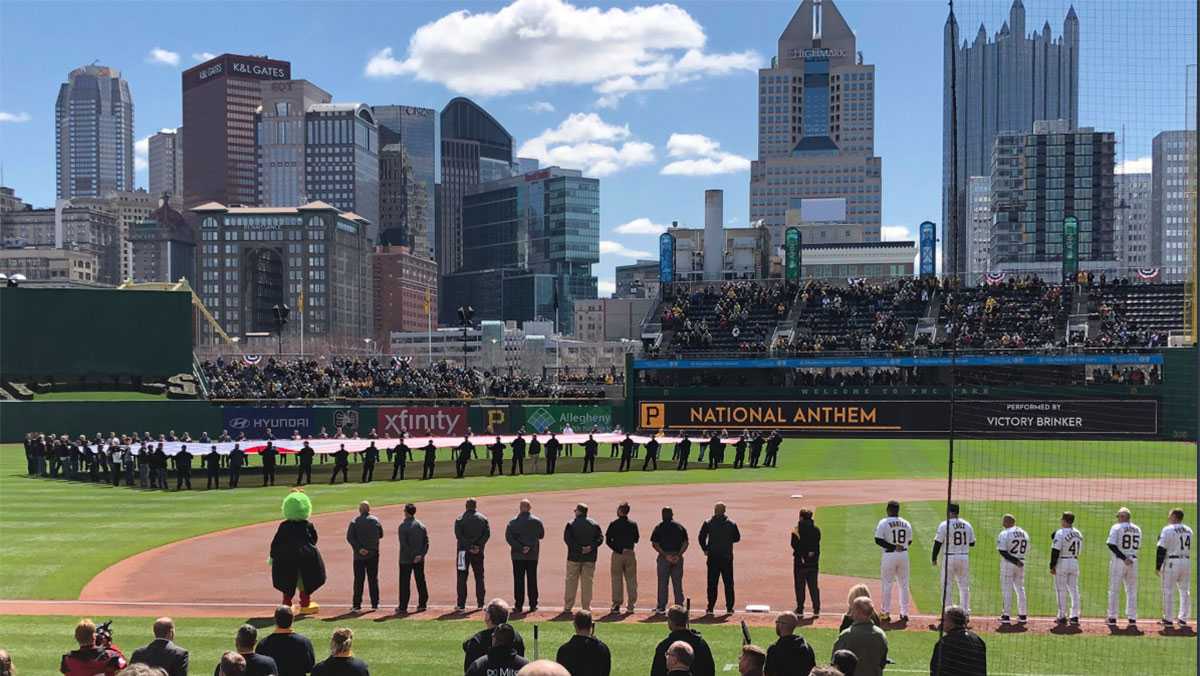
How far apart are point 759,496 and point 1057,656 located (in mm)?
16172

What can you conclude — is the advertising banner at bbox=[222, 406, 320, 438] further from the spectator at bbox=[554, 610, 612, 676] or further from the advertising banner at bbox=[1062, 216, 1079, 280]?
the advertising banner at bbox=[1062, 216, 1079, 280]

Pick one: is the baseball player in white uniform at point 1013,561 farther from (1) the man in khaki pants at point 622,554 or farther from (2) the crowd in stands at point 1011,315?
(2) the crowd in stands at point 1011,315

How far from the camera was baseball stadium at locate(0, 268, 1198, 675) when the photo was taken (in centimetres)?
1479

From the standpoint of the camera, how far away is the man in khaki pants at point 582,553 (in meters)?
15.4

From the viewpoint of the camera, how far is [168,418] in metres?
49.6

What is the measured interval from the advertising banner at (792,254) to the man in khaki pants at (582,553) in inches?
2187

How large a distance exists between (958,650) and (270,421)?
146 ft

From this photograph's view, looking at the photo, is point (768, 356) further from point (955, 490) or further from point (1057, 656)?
point (1057, 656)

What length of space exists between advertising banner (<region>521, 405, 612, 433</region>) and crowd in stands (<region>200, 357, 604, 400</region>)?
9.38 ft

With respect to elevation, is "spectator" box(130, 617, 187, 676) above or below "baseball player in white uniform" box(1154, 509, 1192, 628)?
above

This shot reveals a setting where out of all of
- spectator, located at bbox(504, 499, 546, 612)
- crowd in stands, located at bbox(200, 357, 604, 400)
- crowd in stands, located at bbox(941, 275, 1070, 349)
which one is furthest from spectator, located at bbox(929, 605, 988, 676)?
crowd in stands, located at bbox(941, 275, 1070, 349)

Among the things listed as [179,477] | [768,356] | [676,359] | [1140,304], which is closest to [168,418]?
[179,477]

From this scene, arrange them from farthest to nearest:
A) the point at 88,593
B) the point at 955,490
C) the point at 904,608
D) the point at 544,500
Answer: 1. the point at 955,490
2. the point at 544,500
3. the point at 88,593
4. the point at 904,608

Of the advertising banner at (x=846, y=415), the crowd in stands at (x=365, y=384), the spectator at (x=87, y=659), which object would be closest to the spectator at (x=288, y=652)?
the spectator at (x=87, y=659)
